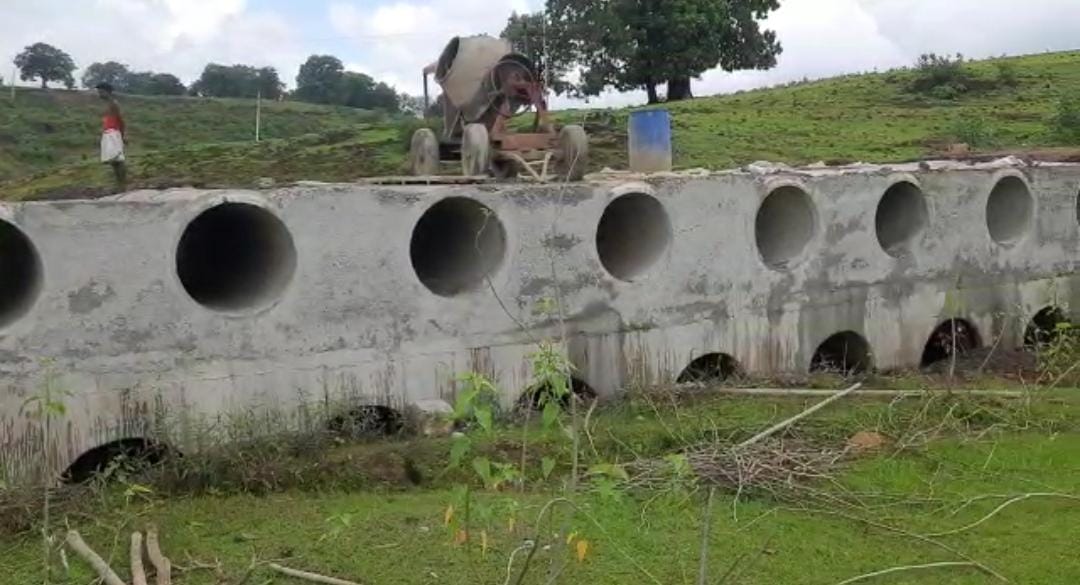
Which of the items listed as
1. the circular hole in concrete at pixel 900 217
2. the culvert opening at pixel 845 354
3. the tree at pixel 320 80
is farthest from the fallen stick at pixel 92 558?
the tree at pixel 320 80

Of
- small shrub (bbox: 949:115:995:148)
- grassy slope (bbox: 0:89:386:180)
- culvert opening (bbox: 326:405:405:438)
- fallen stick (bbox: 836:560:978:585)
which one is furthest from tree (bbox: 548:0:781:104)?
fallen stick (bbox: 836:560:978:585)

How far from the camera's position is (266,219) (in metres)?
7.37

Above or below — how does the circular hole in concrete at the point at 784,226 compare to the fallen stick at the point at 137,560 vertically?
above

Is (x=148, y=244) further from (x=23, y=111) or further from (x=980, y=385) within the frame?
(x=23, y=111)

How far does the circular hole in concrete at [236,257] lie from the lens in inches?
285

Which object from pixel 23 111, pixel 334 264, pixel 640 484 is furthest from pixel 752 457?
pixel 23 111

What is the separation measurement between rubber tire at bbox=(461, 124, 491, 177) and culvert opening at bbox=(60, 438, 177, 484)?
5.12 m

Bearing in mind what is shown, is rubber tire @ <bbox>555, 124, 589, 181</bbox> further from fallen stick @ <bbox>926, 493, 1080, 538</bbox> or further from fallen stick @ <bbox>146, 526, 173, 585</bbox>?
fallen stick @ <bbox>146, 526, 173, 585</bbox>

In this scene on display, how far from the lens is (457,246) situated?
28.0 ft

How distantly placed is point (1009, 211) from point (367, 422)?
6.56 meters

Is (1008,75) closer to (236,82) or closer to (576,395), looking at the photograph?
(576,395)

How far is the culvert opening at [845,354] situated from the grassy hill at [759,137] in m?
5.33

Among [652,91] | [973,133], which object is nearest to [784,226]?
[973,133]

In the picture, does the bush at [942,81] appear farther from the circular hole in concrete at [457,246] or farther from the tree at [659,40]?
the circular hole in concrete at [457,246]
